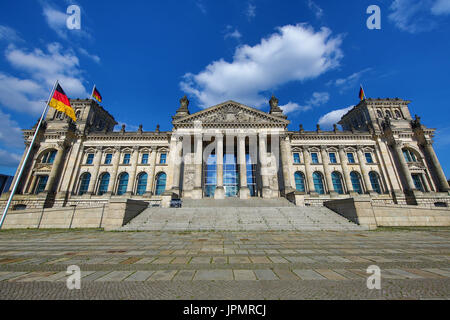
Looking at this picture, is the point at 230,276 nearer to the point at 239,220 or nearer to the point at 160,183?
the point at 239,220

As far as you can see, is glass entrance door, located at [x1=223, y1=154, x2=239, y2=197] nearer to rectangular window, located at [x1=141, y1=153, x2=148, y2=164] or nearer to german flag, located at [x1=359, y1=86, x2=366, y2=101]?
rectangular window, located at [x1=141, y1=153, x2=148, y2=164]

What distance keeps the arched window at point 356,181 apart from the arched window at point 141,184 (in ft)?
114

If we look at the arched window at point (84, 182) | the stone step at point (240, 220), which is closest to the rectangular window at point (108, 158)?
the arched window at point (84, 182)

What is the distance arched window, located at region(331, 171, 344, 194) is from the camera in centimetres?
2911

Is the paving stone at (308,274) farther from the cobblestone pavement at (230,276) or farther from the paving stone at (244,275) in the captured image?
the paving stone at (244,275)

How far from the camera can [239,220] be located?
43.9 ft

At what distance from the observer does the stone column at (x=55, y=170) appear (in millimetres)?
26278

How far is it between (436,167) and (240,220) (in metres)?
34.8

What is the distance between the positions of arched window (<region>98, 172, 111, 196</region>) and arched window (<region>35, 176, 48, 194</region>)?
745 cm

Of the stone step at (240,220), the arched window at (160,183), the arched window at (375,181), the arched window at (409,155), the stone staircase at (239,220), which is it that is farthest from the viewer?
the arched window at (160,183)

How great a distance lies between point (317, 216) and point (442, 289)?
1238cm

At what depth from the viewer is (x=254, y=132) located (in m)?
26.5
